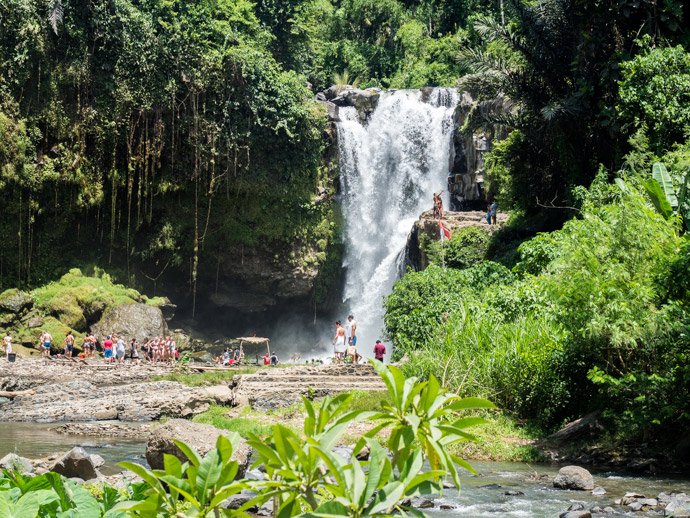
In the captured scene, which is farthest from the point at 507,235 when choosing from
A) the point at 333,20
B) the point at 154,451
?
the point at 333,20

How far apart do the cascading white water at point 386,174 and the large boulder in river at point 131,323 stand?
1011 centimetres

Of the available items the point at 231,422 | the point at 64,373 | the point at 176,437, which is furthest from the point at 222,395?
the point at 176,437

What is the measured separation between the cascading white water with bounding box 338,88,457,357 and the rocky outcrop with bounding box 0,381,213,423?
17.1m

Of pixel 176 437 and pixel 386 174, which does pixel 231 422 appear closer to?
pixel 176 437

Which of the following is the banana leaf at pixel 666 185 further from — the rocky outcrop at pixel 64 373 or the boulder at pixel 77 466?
the rocky outcrop at pixel 64 373

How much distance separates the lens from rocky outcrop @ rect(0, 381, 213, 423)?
14711 mm

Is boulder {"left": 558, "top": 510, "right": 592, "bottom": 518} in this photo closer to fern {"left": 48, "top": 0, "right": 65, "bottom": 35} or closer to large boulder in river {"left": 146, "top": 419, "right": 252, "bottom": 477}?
large boulder in river {"left": 146, "top": 419, "right": 252, "bottom": 477}

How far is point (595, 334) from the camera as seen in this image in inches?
346

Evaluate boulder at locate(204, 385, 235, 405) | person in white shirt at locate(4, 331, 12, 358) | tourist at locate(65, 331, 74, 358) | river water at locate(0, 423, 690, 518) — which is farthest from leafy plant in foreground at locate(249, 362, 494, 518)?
tourist at locate(65, 331, 74, 358)

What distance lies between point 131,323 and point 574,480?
21.7 m

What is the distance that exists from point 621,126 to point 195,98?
19.1 metres

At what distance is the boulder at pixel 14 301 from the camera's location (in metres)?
25.4

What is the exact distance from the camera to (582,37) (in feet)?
58.3

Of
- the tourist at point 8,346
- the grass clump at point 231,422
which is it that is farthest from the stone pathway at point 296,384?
the tourist at point 8,346
